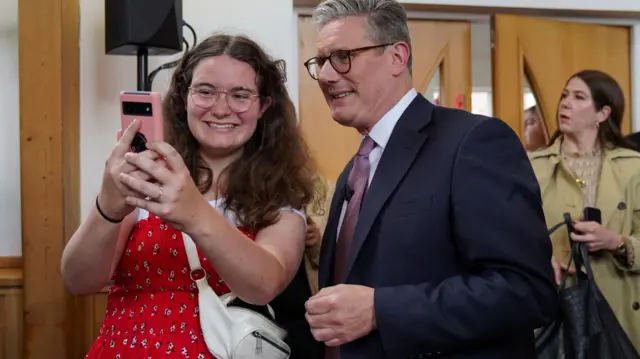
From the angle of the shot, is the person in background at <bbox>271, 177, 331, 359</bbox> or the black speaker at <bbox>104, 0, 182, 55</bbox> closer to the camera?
the person in background at <bbox>271, 177, 331, 359</bbox>

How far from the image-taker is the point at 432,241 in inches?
44.7

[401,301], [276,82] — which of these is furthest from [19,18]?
[401,301]

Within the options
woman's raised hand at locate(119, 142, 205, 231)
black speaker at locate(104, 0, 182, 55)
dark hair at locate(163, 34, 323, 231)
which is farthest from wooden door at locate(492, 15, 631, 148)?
woman's raised hand at locate(119, 142, 205, 231)

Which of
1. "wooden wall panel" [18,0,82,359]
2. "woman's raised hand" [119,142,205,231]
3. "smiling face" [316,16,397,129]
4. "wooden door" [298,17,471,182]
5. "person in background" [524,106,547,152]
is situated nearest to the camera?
"woman's raised hand" [119,142,205,231]

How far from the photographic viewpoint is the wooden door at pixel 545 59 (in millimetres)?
3307

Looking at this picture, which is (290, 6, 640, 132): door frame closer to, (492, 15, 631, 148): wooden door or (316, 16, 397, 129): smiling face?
(492, 15, 631, 148): wooden door

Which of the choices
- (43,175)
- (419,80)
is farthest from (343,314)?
(419,80)

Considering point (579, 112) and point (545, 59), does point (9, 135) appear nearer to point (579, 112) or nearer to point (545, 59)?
point (579, 112)

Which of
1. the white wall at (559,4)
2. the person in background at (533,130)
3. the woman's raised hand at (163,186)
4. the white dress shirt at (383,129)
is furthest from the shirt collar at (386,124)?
the person in background at (533,130)

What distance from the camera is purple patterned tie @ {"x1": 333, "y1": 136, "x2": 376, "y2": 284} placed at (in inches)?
50.1

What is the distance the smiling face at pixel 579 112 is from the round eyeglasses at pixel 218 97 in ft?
5.13

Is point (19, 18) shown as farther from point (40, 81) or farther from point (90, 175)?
point (90, 175)

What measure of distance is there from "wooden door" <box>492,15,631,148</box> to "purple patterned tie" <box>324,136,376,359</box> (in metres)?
2.10

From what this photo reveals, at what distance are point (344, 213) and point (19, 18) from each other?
5.76ft
